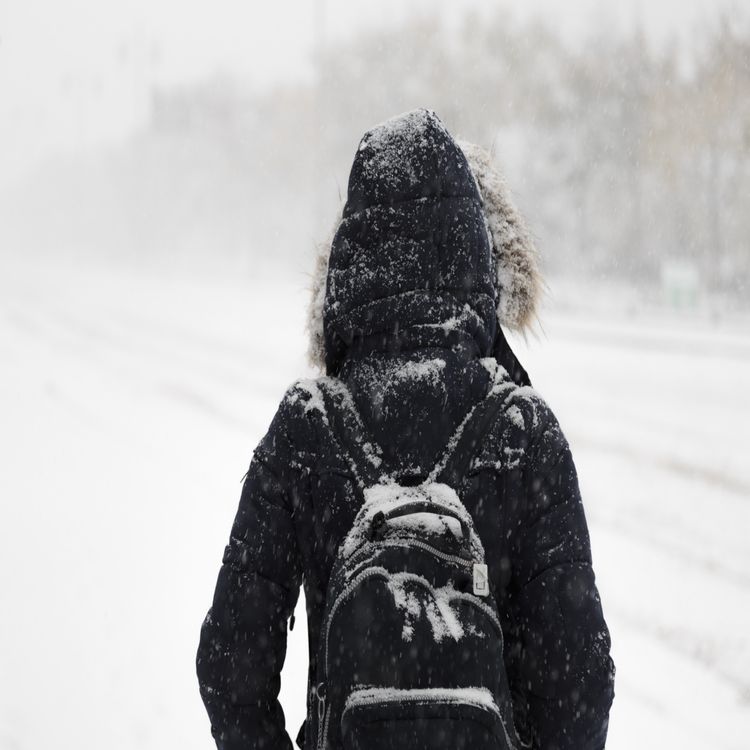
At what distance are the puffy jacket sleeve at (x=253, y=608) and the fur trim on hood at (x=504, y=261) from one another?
0.32 meters

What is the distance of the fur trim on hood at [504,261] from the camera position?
5.62ft

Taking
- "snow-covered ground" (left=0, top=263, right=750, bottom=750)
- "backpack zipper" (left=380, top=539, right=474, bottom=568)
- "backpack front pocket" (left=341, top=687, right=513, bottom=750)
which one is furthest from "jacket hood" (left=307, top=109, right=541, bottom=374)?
"snow-covered ground" (left=0, top=263, right=750, bottom=750)

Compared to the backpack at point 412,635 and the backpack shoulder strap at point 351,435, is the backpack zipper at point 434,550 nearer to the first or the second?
the backpack at point 412,635

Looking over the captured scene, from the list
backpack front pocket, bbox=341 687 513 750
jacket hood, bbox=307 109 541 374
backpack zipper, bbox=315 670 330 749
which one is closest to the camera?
backpack front pocket, bbox=341 687 513 750

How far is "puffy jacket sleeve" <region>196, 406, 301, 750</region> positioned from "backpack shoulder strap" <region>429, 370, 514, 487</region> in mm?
292

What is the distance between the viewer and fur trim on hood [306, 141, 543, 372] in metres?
1.71

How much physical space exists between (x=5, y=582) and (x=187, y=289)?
31743 millimetres

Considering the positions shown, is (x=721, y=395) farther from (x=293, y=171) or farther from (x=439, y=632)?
(x=293, y=171)

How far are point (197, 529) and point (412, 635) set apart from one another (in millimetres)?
5430

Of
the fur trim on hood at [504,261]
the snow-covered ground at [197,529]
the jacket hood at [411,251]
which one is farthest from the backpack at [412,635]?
the snow-covered ground at [197,529]

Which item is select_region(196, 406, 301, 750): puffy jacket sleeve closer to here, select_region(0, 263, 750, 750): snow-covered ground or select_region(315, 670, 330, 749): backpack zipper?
select_region(315, 670, 330, 749): backpack zipper

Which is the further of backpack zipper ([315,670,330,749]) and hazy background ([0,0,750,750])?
hazy background ([0,0,750,750])

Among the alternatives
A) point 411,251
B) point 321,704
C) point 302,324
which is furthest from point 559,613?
point 302,324

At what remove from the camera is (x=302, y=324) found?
20.5 meters
